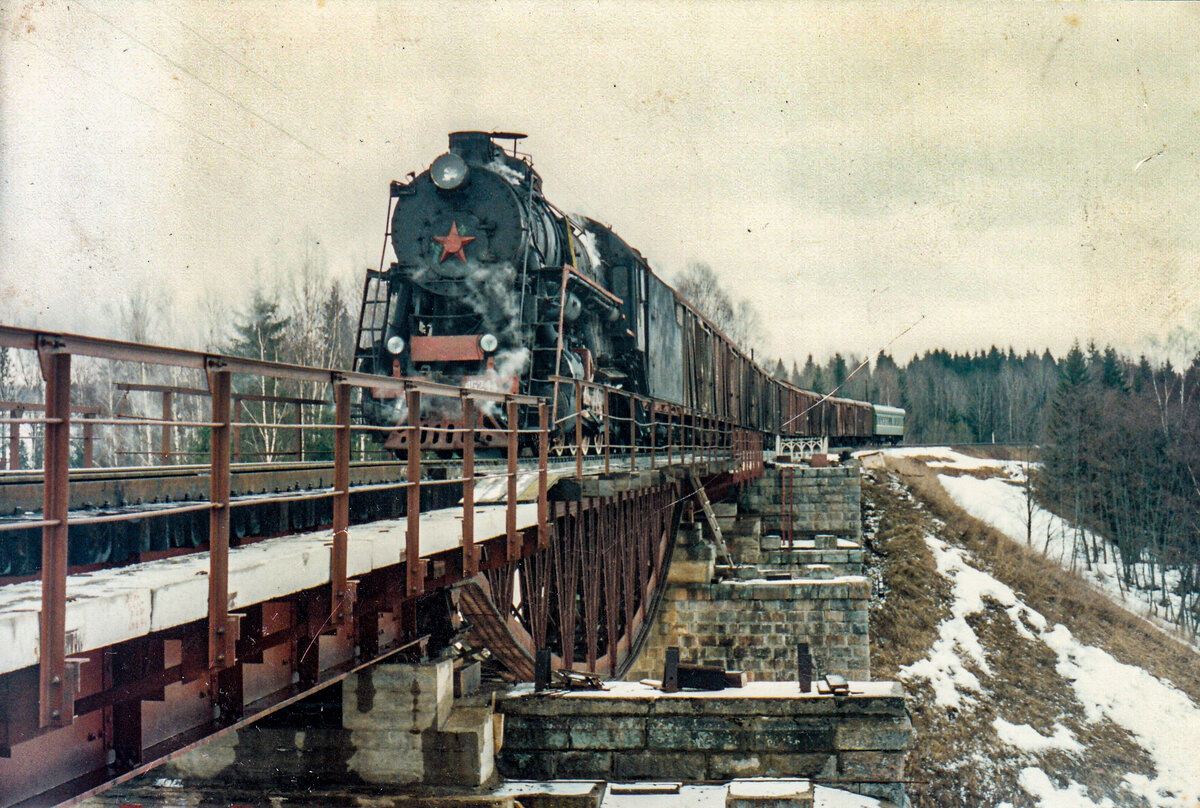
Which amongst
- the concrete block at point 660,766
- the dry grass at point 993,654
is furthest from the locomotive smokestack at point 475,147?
the dry grass at point 993,654

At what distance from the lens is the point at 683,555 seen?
1731 cm

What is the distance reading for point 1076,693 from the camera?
2648cm

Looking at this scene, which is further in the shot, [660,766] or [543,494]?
[660,766]

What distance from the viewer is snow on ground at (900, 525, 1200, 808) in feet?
72.6

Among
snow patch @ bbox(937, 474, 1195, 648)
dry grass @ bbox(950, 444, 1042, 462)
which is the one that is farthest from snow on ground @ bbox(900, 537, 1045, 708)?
dry grass @ bbox(950, 444, 1042, 462)

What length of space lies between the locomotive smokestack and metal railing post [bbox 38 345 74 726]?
10.6 metres

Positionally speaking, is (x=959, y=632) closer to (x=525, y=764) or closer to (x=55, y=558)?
(x=525, y=764)

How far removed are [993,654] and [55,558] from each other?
28469mm

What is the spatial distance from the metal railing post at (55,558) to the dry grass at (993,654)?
15442 mm

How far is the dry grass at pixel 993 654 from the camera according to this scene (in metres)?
21.4

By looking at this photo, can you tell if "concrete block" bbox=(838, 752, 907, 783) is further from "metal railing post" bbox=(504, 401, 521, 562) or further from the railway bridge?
"metal railing post" bbox=(504, 401, 521, 562)

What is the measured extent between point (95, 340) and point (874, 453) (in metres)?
44.1

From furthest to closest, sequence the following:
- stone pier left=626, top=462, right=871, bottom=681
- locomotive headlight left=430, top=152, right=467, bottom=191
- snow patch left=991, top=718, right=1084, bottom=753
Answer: snow patch left=991, top=718, right=1084, bottom=753 < stone pier left=626, top=462, right=871, bottom=681 < locomotive headlight left=430, top=152, right=467, bottom=191

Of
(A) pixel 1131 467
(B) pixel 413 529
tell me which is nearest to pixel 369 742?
(B) pixel 413 529
